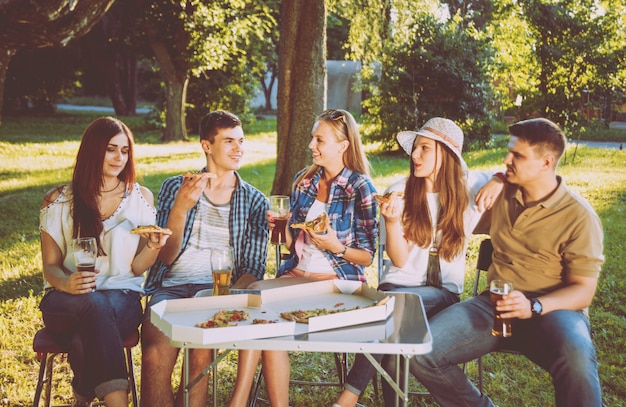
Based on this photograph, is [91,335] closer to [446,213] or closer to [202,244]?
[202,244]

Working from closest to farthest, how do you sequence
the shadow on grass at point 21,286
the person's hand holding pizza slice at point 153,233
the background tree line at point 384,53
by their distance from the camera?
the person's hand holding pizza slice at point 153,233 < the shadow on grass at point 21,286 < the background tree line at point 384,53

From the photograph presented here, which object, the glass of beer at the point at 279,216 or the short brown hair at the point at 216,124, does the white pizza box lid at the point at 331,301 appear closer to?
the glass of beer at the point at 279,216

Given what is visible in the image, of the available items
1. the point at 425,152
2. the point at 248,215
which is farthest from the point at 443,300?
the point at 248,215

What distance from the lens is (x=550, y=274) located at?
3273 millimetres

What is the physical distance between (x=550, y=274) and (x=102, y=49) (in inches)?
1089

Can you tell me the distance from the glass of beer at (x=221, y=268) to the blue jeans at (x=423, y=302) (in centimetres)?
78

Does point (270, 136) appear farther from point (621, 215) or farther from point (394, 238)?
point (394, 238)

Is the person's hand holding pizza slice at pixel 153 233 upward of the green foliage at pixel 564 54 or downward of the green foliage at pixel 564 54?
downward

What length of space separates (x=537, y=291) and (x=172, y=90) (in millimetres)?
16440

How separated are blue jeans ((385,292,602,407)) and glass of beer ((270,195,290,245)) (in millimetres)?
967

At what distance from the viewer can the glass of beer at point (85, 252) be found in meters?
2.88

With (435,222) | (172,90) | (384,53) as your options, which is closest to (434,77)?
(384,53)

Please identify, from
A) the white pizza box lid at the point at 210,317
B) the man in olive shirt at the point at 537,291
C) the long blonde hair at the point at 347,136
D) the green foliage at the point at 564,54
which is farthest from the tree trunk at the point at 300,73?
the green foliage at the point at 564,54

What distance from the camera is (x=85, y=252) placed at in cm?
292
